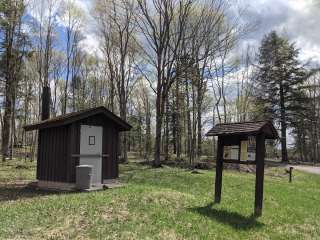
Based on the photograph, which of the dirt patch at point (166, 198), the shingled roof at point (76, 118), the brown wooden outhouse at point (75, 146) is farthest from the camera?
the brown wooden outhouse at point (75, 146)

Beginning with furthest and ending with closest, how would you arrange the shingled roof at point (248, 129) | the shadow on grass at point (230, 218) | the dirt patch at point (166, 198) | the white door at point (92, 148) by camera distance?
the white door at point (92, 148) → the shingled roof at point (248, 129) → the dirt patch at point (166, 198) → the shadow on grass at point (230, 218)

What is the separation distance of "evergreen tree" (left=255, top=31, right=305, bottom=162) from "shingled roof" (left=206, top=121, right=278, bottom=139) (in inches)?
1159

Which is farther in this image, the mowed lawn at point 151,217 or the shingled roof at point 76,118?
the shingled roof at point 76,118

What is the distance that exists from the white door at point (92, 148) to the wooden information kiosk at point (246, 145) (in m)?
5.05

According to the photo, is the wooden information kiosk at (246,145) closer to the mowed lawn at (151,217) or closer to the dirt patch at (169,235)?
the mowed lawn at (151,217)

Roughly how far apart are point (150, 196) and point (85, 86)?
119 ft

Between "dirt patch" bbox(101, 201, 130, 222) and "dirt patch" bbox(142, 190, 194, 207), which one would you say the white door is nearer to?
"dirt patch" bbox(142, 190, 194, 207)

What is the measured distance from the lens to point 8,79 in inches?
1025

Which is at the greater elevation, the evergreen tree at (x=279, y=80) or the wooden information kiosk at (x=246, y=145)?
the evergreen tree at (x=279, y=80)

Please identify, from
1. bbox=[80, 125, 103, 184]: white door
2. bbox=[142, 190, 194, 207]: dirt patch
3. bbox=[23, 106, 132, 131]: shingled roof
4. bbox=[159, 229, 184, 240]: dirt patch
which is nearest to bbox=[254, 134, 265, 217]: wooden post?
bbox=[142, 190, 194, 207]: dirt patch

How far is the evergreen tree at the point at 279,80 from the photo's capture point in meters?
38.6

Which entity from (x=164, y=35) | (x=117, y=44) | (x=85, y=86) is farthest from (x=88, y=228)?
(x=85, y=86)

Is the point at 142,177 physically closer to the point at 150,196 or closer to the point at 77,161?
the point at 77,161

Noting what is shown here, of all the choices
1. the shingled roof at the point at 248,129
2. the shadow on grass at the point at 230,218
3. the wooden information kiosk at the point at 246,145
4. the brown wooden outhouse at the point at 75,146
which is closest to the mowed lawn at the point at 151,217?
the shadow on grass at the point at 230,218
